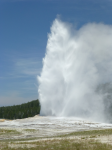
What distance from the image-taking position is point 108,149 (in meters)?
18.2

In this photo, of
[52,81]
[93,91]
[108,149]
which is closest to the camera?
[108,149]

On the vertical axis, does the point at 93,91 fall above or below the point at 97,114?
above

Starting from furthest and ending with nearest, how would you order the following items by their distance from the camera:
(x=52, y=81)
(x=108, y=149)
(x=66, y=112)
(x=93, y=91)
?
1. (x=93, y=91)
2. (x=52, y=81)
3. (x=66, y=112)
4. (x=108, y=149)

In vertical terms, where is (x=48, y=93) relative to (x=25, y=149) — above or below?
above

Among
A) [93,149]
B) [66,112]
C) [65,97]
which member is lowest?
[93,149]

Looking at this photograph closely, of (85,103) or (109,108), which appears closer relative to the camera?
(85,103)

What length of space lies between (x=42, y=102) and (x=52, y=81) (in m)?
7.70

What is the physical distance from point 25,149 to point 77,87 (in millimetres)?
51130

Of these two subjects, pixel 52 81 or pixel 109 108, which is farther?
pixel 109 108

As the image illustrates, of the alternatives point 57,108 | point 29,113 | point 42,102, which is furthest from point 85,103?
point 29,113

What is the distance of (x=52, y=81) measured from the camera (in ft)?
222

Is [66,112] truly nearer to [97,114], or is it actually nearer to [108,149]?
[97,114]

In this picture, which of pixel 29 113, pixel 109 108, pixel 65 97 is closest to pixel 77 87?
pixel 65 97

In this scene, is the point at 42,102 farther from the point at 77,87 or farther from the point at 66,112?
the point at 77,87
